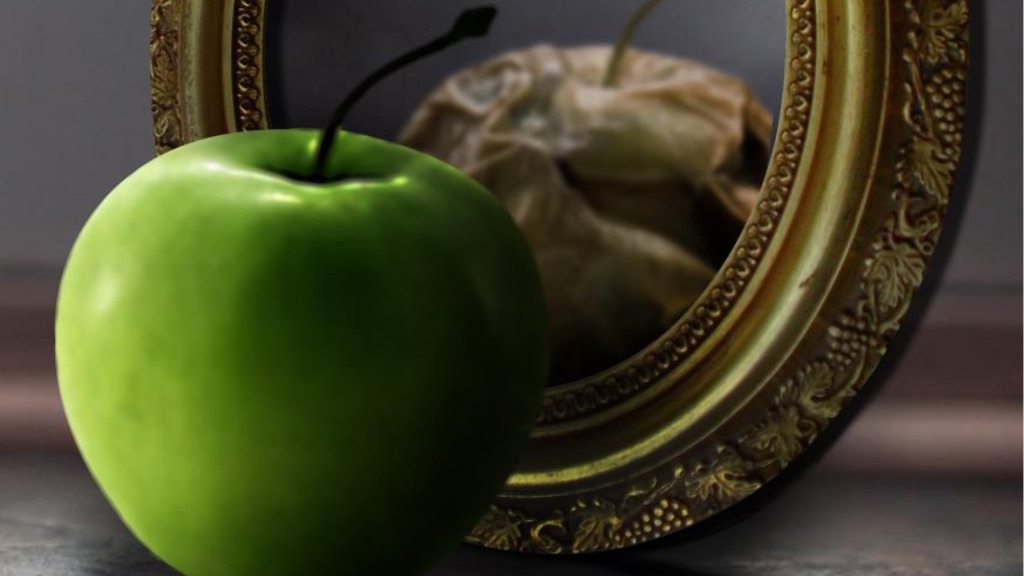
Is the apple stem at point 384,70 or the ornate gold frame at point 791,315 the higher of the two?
the apple stem at point 384,70

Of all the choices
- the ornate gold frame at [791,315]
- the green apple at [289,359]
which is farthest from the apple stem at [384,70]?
the ornate gold frame at [791,315]

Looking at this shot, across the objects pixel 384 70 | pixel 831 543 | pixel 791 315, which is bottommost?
pixel 831 543

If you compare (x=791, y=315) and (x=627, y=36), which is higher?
(x=627, y=36)

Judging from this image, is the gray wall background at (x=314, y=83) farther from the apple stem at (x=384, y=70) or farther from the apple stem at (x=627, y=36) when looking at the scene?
the apple stem at (x=384, y=70)

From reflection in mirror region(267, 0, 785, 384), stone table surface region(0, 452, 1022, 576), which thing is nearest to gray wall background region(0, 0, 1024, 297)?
reflection in mirror region(267, 0, 785, 384)

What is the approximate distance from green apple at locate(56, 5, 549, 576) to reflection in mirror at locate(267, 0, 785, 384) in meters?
0.12

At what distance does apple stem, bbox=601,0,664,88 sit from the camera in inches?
24.6

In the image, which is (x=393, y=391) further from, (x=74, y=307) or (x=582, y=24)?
(x=582, y=24)

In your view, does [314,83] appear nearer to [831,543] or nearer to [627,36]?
[627,36]

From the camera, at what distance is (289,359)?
47cm

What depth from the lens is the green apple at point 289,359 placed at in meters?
0.47

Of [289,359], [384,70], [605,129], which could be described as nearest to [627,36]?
[605,129]

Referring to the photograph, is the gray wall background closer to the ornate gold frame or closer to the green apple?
the ornate gold frame

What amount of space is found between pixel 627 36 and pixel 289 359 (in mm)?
252
